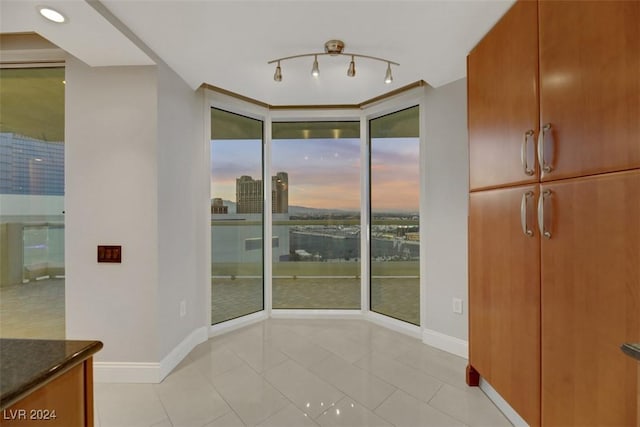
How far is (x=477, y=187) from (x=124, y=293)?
260cm

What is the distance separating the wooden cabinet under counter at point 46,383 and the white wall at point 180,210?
1.42 m

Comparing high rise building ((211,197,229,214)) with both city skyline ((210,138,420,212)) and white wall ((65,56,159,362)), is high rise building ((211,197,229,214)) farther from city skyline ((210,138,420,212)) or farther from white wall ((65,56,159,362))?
white wall ((65,56,159,362))

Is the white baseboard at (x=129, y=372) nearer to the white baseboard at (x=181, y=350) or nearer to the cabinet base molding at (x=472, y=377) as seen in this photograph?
the white baseboard at (x=181, y=350)

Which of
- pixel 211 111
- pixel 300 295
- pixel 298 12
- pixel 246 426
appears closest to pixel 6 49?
pixel 211 111

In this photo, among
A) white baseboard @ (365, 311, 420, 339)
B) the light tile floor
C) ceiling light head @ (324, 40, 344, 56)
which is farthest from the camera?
white baseboard @ (365, 311, 420, 339)

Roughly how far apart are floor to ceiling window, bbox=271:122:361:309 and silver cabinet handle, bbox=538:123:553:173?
6.92 ft

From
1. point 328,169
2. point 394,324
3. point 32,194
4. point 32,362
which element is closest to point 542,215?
point 32,362

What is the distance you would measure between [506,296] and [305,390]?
1430mm

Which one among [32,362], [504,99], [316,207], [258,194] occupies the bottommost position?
[32,362]

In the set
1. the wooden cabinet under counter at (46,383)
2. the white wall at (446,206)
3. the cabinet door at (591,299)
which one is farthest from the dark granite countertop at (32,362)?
the white wall at (446,206)

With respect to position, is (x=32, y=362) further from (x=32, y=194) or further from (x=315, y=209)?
(x=315, y=209)

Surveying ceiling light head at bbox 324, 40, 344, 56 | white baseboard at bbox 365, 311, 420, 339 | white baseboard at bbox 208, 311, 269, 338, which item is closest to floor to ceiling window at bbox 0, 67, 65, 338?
white baseboard at bbox 208, 311, 269, 338

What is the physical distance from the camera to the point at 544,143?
133 cm

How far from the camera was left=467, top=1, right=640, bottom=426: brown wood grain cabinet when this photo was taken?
104 cm
